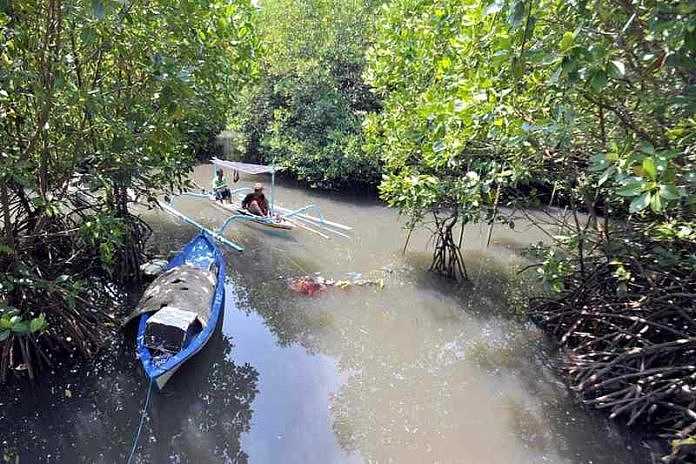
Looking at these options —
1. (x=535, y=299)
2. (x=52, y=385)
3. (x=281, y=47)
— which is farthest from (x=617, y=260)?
(x=281, y=47)

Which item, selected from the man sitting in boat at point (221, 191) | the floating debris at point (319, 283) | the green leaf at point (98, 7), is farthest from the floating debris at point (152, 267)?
the green leaf at point (98, 7)

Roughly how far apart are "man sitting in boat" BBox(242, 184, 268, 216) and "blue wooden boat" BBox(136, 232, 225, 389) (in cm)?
268

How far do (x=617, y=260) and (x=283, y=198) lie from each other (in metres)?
10.2

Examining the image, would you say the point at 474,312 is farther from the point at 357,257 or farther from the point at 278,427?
the point at 278,427

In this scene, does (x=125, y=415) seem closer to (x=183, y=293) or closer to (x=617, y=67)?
(x=183, y=293)

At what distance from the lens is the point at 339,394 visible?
6281mm

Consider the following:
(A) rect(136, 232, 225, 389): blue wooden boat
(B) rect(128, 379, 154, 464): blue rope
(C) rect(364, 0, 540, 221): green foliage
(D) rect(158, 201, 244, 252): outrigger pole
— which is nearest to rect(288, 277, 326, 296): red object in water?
(A) rect(136, 232, 225, 389): blue wooden boat

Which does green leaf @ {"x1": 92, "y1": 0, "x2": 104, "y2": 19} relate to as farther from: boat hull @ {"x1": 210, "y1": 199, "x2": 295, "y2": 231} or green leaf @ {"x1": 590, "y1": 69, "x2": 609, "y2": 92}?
boat hull @ {"x1": 210, "y1": 199, "x2": 295, "y2": 231}

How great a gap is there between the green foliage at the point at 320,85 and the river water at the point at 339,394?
5.96 metres

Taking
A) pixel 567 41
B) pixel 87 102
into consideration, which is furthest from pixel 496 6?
pixel 87 102

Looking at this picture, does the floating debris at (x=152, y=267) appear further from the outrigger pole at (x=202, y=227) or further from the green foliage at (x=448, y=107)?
the green foliage at (x=448, y=107)

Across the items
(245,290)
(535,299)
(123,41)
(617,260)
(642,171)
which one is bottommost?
(245,290)

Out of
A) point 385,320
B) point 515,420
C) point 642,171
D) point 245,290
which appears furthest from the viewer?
point 245,290

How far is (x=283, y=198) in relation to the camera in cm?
1524
